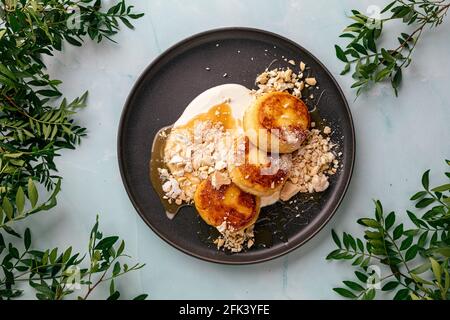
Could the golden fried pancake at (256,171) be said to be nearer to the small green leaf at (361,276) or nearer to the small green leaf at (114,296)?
the small green leaf at (361,276)

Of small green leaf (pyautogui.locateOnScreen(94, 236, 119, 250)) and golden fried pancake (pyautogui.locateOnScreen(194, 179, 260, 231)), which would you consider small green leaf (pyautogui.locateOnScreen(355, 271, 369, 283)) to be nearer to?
golden fried pancake (pyautogui.locateOnScreen(194, 179, 260, 231))

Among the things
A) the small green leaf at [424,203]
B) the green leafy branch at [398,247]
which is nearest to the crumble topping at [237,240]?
the green leafy branch at [398,247]

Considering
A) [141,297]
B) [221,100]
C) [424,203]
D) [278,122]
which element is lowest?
[141,297]

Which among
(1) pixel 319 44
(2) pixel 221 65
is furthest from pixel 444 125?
(2) pixel 221 65

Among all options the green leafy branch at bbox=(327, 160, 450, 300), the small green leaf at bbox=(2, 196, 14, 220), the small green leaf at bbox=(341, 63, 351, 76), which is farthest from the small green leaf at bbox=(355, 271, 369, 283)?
the small green leaf at bbox=(2, 196, 14, 220)

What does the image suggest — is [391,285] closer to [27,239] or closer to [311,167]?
[311,167]

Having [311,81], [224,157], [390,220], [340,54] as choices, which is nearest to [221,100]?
[224,157]
